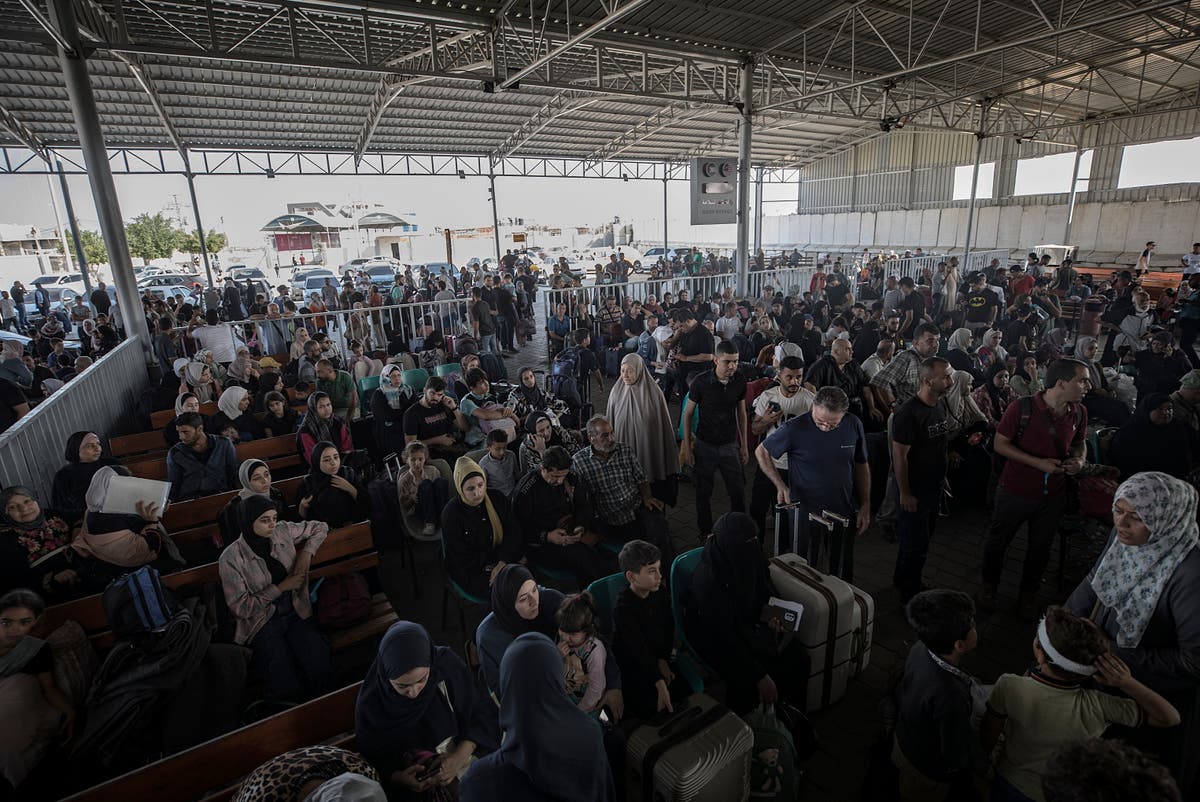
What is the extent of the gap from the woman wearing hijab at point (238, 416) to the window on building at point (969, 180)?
100 feet

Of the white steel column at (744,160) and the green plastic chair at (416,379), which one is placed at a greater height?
the white steel column at (744,160)

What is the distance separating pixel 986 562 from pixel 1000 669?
0.72 metres

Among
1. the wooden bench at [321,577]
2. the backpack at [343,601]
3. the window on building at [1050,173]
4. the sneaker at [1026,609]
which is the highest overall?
the window on building at [1050,173]

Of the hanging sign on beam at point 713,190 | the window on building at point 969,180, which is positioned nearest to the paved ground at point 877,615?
the hanging sign on beam at point 713,190

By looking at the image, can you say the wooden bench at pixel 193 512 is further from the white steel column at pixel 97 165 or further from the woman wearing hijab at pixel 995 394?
the woman wearing hijab at pixel 995 394

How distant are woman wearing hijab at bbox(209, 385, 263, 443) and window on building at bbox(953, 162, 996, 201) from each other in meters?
30.6

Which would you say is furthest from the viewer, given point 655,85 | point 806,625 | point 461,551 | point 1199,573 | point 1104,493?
point 655,85

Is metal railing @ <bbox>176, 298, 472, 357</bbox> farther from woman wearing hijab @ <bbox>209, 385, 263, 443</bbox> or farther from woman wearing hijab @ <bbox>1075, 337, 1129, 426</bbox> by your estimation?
woman wearing hijab @ <bbox>1075, 337, 1129, 426</bbox>

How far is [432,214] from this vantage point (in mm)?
40281

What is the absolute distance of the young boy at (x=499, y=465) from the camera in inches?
182

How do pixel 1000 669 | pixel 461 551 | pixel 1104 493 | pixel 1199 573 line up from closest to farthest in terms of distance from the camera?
pixel 1199 573, pixel 1000 669, pixel 461 551, pixel 1104 493

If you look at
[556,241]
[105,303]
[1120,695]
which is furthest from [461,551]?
[556,241]

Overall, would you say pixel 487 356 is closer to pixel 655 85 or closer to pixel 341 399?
pixel 341 399

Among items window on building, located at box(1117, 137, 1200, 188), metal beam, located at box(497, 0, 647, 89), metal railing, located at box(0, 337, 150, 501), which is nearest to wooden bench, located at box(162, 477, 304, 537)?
metal railing, located at box(0, 337, 150, 501)
